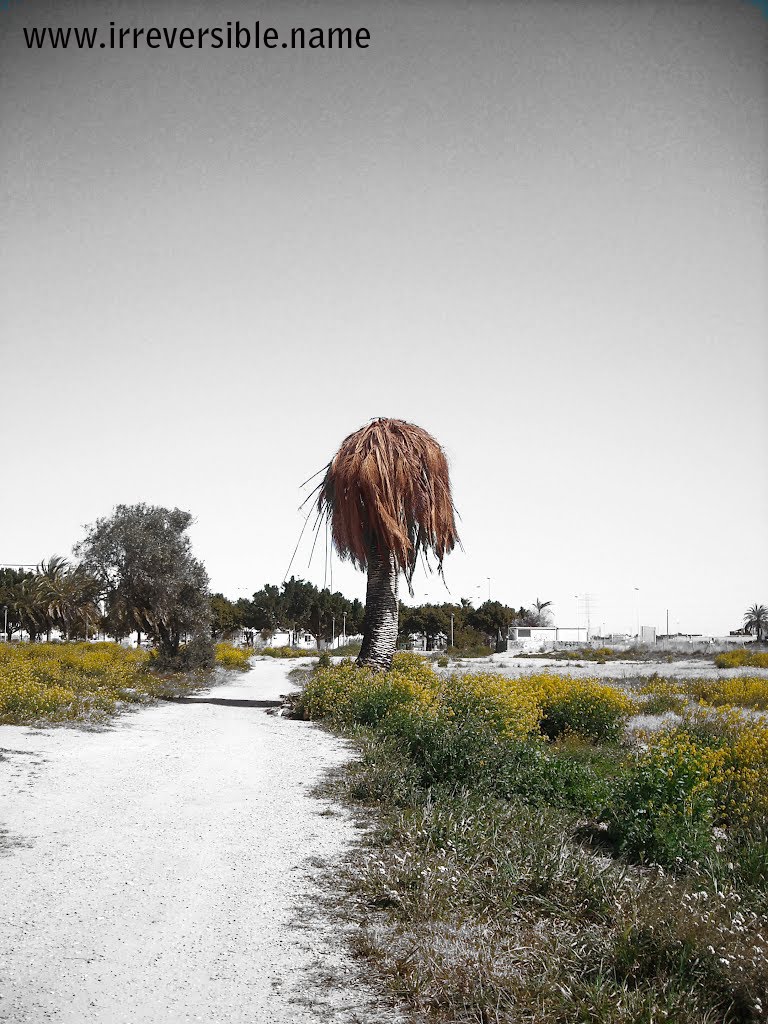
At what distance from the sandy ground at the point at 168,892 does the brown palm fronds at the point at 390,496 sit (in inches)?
280

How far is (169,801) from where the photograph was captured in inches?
287

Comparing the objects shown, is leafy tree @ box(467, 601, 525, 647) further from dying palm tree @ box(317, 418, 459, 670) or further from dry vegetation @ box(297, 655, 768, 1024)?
dry vegetation @ box(297, 655, 768, 1024)

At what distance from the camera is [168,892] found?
15.6 ft

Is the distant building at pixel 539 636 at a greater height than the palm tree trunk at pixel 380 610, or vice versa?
the palm tree trunk at pixel 380 610

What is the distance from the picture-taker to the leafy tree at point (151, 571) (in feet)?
84.1

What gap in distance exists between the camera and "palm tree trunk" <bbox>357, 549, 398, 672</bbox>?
16.9 meters

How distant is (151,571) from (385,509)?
1279 cm

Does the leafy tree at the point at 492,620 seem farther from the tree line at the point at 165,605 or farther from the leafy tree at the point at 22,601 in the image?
the leafy tree at the point at 22,601

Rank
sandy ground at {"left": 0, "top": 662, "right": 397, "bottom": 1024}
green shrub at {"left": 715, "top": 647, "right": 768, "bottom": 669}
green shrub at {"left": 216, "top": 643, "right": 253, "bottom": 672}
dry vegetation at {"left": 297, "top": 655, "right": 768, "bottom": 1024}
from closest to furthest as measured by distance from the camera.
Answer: dry vegetation at {"left": 297, "top": 655, "right": 768, "bottom": 1024}
sandy ground at {"left": 0, "top": 662, "right": 397, "bottom": 1024}
green shrub at {"left": 715, "top": 647, "right": 768, "bottom": 669}
green shrub at {"left": 216, "top": 643, "right": 253, "bottom": 672}

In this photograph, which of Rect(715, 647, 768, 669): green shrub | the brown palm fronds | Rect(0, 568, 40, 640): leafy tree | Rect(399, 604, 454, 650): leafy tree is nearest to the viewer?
the brown palm fronds

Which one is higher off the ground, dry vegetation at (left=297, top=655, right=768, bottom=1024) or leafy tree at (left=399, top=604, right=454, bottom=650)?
dry vegetation at (left=297, top=655, right=768, bottom=1024)

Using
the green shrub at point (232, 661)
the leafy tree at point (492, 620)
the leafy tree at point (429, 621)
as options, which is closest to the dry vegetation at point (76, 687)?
the green shrub at point (232, 661)

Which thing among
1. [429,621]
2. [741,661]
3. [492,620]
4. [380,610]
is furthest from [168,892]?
[492,620]

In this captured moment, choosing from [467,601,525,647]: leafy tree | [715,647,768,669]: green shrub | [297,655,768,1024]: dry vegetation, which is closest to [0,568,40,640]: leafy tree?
[467,601,525,647]: leafy tree
